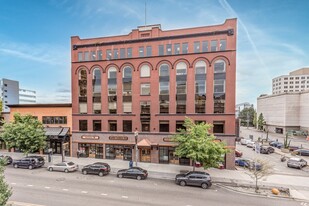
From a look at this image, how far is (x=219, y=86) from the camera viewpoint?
90.6 ft

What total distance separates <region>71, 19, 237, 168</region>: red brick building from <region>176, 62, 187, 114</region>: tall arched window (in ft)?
0.54

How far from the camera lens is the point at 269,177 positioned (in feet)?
76.3

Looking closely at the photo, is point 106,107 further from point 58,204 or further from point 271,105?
point 271,105

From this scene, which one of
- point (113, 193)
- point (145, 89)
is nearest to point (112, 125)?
point (145, 89)

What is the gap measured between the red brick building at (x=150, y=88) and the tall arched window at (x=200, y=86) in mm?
155

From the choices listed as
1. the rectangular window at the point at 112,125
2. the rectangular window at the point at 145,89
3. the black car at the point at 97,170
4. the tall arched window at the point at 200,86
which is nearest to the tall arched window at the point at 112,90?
the rectangular window at the point at 112,125

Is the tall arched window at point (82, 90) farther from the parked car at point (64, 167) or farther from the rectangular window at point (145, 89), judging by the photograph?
the rectangular window at point (145, 89)

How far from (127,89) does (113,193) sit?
1778 cm

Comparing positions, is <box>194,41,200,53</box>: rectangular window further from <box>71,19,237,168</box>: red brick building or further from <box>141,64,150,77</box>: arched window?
<box>141,64,150,77</box>: arched window

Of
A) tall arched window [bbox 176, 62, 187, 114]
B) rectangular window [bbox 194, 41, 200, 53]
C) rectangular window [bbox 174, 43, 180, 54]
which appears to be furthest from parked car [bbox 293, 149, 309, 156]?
rectangular window [bbox 174, 43, 180, 54]

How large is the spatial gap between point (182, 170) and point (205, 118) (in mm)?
8720

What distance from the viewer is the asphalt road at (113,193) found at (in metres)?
15.8

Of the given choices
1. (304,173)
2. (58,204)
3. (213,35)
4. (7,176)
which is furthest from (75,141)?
(304,173)

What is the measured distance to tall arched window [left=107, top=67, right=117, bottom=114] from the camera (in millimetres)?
31656
